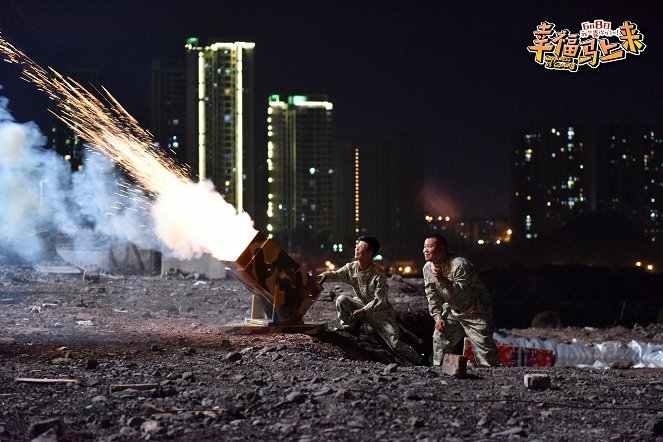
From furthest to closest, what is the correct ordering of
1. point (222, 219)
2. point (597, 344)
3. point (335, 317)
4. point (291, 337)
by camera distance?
point (597, 344), point (335, 317), point (222, 219), point (291, 337)

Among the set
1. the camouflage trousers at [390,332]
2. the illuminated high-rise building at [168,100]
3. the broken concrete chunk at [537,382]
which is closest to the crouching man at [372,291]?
the camouflage trousers at [390,332]

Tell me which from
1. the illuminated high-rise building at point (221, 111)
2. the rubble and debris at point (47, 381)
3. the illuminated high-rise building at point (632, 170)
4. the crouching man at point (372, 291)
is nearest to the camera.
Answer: the rubble and debris at point (47, 381)

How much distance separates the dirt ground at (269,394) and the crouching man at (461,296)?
1.31m

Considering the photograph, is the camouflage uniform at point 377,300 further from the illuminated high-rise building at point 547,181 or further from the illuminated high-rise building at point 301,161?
the illuminated high-rise building at point 547,181

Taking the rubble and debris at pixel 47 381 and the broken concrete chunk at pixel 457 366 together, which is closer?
the rubble and debris at pixel 47 381

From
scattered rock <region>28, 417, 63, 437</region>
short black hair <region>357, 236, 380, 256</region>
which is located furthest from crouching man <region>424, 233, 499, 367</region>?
scattered rock <region>28, 417, 63, 437</region>

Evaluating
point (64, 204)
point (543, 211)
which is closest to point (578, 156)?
point (543, 211)

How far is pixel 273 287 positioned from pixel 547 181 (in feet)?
219

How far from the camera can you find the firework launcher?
10.9 meters

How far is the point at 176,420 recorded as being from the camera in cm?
626

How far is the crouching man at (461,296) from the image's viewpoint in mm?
10836

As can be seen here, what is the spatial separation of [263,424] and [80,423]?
4.60ft

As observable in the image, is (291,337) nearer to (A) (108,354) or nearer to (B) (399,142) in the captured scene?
(A) (108,354)

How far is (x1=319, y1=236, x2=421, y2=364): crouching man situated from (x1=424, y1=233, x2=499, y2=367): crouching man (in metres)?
0.62
